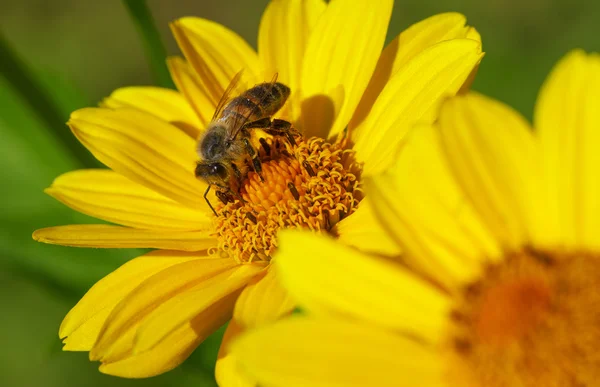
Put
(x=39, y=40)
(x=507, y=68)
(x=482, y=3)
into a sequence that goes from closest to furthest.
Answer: (x=507, y=68) → (x=482, y=3) → (x=39, y=40)

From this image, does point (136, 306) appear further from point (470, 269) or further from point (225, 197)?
point (470, 269)

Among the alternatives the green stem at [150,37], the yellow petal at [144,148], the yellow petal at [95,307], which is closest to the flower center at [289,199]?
the yellow petal at [144,148]

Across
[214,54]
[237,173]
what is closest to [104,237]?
[237,173]

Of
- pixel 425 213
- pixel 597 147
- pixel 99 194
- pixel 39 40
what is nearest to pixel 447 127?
pixel 425 213

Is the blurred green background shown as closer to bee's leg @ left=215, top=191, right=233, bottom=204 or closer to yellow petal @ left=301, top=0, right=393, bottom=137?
bee's leg @ left=215, top=191, right=233, bottom=204

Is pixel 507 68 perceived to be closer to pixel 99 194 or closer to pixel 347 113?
pixel 347 113

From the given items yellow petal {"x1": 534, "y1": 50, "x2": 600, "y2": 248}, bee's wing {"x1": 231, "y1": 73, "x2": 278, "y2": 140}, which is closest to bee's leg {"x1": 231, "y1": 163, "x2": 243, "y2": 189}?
bee's wing {"x1": 231, "y1": 73, "x2": 278, "y2": 140}
